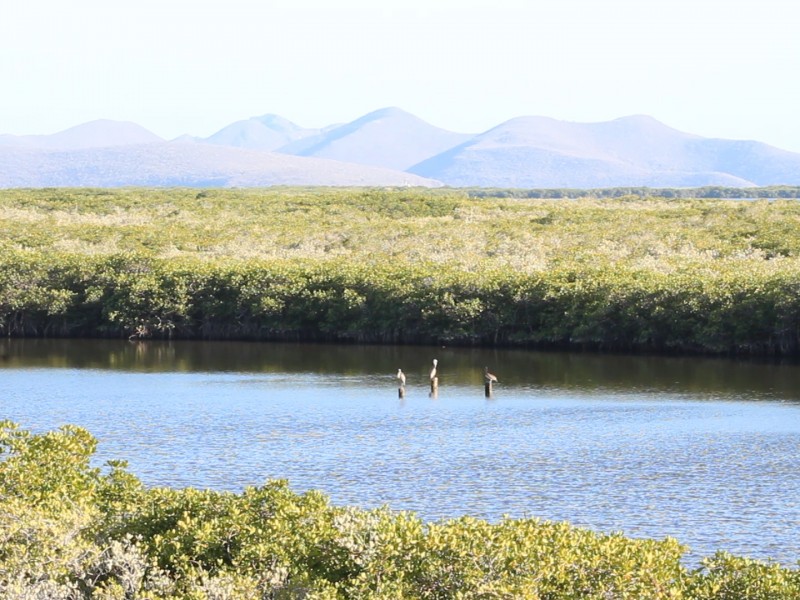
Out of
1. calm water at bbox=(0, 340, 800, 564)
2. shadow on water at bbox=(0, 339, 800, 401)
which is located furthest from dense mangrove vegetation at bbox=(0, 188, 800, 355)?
calm water at bbox=(0, 340, 800, 564)

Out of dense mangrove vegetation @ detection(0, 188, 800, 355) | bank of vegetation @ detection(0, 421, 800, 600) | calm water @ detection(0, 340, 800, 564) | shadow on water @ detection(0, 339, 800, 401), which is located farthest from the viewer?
dense mangrove vegetation @ detection(0, 188, 800, 355)

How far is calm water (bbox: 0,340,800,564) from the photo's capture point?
2988 centimetres

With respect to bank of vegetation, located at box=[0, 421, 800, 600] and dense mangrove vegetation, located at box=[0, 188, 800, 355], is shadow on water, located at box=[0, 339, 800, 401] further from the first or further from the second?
bank of vegetation, located at box=[0, 421, 800, 600]

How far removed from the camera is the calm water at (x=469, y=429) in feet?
98.0

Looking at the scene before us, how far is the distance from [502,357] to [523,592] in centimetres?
4460

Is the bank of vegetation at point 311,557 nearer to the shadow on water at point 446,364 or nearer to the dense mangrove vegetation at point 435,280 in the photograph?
the shadow on water at point 446,364

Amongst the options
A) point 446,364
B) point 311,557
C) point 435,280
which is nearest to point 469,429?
point 446,364

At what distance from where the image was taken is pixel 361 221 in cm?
11212

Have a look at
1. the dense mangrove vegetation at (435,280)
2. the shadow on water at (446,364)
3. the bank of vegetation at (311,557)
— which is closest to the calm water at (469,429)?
the shadow on water at (446,364)

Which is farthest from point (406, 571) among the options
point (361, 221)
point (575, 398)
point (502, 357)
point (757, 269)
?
point (361, 221)

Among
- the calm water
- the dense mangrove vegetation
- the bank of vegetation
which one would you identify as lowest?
the calm water

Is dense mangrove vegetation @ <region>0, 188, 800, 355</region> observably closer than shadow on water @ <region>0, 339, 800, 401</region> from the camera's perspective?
No

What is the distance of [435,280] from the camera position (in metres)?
66.9

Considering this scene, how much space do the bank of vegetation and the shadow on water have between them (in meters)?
29.5
